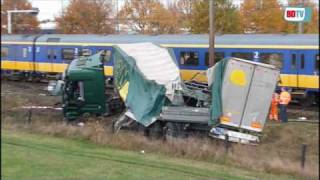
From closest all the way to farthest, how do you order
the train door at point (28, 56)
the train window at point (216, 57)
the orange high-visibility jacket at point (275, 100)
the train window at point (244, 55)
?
the orange high-visibility jacket at point (275, 100) → the train window at point (244, 55) → the train window at point (216, 57) → the train door at point (28, 56)

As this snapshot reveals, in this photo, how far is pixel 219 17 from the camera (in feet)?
139

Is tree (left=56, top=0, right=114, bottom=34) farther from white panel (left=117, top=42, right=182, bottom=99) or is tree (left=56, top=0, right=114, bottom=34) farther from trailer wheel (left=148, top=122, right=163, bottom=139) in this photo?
trailer wheel (left=148, top=122, right=163, bottom=139)

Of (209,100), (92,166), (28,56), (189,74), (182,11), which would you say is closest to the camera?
A: (92,166)

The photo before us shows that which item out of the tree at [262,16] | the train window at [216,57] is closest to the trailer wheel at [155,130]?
the train window at [216,57]

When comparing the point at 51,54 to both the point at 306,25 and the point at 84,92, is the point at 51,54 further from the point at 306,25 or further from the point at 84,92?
the point at 306,25

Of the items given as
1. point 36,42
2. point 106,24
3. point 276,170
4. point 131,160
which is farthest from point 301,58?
point 106,24

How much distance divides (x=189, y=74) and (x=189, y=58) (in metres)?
0.79

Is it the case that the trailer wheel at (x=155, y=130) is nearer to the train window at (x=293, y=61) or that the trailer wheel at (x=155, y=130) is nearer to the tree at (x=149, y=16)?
the train window at (x=293, y=61)

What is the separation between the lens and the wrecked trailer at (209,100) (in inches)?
727

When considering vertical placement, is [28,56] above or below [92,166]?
above

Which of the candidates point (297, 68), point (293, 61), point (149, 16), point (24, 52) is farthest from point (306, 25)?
point (297, 68)

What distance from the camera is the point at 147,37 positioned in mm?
32938

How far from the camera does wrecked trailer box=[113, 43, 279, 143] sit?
18453 mm

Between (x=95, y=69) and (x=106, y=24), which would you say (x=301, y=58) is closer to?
(x=95, y=69)
